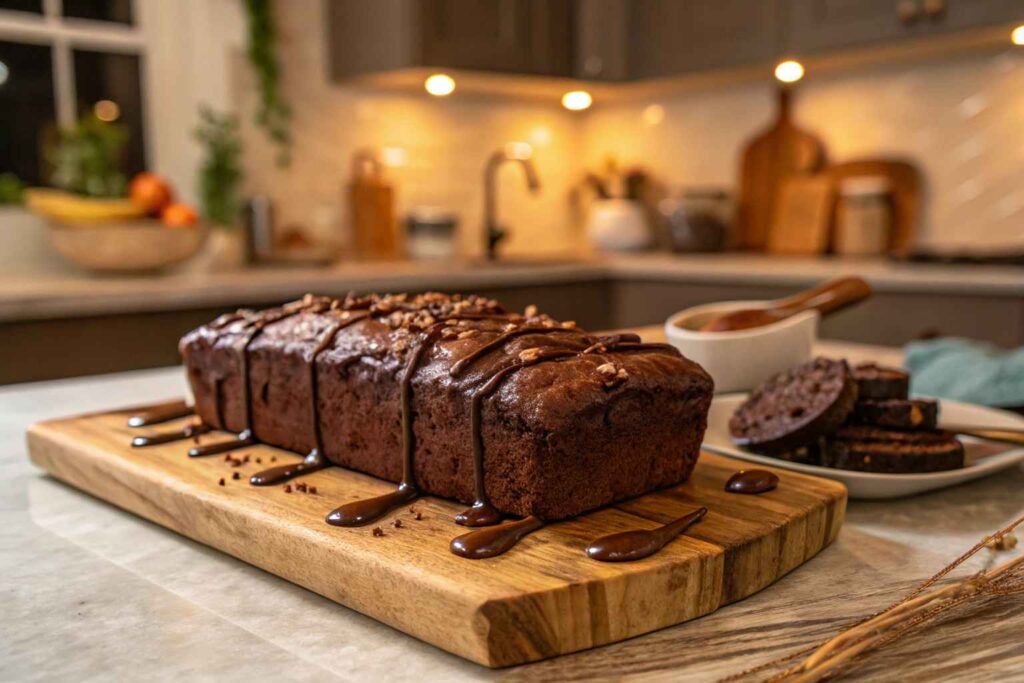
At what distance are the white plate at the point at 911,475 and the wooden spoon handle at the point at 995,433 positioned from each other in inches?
0.5

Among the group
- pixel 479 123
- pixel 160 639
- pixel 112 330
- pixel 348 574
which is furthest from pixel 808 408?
pixel 479 123

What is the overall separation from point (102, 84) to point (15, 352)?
1340 millimetres

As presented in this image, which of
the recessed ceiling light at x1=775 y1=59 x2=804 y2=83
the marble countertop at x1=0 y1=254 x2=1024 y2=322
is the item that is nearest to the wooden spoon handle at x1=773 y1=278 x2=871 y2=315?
the marble countertop at x1=0 y1=254 x2=1024 y2=322

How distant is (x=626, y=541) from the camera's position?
0.70 meters

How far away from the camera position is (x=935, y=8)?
294 cm

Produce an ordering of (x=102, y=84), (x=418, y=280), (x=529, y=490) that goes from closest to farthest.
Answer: (x=529, y=490)
(x=418, y=280)
(x=102, y=84)

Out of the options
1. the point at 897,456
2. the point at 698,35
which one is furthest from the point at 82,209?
the point at 897,456

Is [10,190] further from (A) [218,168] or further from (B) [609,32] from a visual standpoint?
(B) [609,32]

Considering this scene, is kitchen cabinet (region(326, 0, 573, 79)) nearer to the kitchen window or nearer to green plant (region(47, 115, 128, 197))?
the kitchen window

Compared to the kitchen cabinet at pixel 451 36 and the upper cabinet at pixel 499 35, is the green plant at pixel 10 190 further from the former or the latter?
the upper cabinet at pixel 499 35

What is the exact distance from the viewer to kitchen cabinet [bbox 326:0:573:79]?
3365mm

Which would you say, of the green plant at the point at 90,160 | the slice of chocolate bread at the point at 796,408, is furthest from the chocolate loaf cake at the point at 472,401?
the green plant at the point at 90,160

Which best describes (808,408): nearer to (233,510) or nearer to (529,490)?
(529,490)

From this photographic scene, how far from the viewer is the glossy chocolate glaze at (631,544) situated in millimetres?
690
